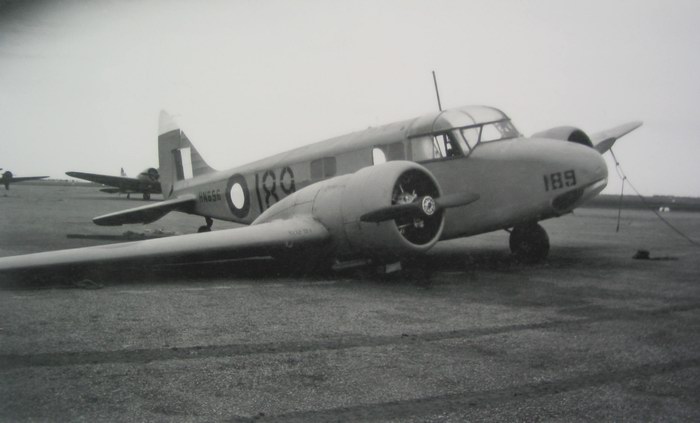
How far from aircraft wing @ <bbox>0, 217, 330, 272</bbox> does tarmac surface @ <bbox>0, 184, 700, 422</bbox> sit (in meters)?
0.29

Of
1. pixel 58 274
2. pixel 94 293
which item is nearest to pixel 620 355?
pixel 94 293

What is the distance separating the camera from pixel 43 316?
4.36 meters

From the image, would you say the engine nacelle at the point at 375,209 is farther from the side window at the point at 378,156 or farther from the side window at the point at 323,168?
the side window at the point at 323,168

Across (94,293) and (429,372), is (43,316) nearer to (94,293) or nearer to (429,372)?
(94,293)

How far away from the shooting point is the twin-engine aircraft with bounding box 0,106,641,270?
6262 mm

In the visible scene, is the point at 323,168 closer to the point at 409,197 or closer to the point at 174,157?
the point at 409,197

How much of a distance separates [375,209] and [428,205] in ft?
2.00

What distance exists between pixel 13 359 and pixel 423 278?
464 cm

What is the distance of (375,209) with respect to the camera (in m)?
6.25

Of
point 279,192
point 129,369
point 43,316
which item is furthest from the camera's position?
point 279,192

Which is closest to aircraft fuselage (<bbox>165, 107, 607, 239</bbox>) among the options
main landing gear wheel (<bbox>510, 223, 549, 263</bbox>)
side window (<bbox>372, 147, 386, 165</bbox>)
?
side window (<bbox>372, 147, 386, 165</bbox>)

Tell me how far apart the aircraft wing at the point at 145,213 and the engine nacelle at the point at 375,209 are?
5617 mm

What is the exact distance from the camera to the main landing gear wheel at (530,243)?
805 centimetres

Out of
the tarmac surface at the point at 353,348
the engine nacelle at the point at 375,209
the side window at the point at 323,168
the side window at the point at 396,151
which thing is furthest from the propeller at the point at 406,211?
the side window at the point at 323,168
